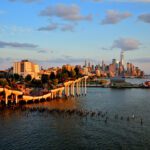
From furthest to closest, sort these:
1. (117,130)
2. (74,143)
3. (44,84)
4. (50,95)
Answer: (44,84) < (50,95) < (117,130) < (74,143)

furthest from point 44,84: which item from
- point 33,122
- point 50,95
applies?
point 33,122

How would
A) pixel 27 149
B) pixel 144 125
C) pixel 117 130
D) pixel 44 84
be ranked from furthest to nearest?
pixel 44 84, pixel 144 125, pixel 117 130, pixel 27 149

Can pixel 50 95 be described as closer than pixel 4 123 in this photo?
No

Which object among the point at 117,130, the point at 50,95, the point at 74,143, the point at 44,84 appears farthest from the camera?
the point at 44,84

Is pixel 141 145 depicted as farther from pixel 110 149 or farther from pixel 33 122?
pixel 33 122

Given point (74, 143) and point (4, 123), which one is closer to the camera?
point (74, 143)

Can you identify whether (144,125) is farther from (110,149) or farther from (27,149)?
(27,149)

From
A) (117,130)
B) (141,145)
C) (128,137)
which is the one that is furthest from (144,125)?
(141,145)

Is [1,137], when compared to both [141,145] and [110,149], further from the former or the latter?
[141,145]

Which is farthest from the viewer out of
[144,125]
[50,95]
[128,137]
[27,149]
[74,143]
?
[50,95]
